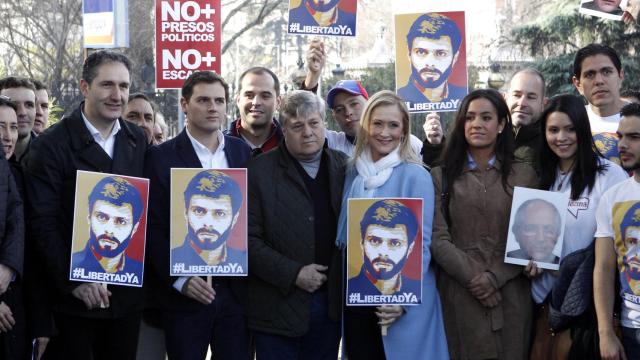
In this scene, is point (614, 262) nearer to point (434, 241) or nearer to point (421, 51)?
point (434, 241)

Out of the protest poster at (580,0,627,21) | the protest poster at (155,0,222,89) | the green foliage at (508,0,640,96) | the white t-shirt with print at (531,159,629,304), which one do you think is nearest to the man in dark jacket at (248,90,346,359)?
the white t-shirt with print at (531,159,629,304)

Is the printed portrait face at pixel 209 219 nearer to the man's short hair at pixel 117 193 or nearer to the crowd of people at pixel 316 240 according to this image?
the crowd of people at pixel 316 240

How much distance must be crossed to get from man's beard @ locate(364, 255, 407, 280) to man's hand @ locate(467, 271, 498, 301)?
42 cm

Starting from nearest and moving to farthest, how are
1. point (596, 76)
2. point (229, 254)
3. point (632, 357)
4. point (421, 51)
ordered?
point (632, 357) < point (229, 254) < point (596, 76) < point (421, 51)

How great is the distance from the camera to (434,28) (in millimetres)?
6883

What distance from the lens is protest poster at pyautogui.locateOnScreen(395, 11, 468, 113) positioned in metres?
6.86

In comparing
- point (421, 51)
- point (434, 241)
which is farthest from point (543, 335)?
point (421, 51)

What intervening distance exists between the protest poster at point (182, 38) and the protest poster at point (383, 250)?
561 cm

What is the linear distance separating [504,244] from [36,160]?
2.75 meters

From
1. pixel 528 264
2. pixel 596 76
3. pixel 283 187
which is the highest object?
pixel 596 76

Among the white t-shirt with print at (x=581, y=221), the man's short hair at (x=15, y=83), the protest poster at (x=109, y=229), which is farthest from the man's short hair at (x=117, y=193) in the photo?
the white t-shirt with print at (x=581, y=221)

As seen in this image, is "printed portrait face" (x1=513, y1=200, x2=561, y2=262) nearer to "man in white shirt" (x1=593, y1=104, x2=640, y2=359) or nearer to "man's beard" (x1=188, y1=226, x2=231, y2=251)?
"man in white shirt" (x1=593, y1=104, x2=640, y2=359)

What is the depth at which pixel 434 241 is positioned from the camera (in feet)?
16.6

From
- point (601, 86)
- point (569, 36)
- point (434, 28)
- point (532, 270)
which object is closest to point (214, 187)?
point (532, 270)
